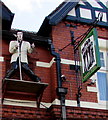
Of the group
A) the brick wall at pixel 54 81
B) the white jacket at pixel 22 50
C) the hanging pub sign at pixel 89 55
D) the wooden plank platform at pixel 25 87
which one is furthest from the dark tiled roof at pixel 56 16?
the wooden plank platform at pixel 25 87

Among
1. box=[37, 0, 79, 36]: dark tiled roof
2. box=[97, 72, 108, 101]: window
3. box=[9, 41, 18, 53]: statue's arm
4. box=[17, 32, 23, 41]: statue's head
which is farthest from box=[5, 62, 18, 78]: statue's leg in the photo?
box=[97, 72, 108, 101]: window

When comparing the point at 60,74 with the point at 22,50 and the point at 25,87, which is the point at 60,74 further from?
the point at 22,50

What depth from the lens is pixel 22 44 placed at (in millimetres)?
10906

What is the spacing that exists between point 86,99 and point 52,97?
1.06 metres

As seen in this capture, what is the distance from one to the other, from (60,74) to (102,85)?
5.21 ft

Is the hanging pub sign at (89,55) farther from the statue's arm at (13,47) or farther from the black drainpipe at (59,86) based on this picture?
the statue's arm at (13,47)

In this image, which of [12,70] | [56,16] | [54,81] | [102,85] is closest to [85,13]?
[56,16]

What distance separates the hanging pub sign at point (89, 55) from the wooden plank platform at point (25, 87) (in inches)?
49.6

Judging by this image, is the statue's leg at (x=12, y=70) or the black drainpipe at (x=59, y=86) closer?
the black drainpipe at (x=59, y=86)

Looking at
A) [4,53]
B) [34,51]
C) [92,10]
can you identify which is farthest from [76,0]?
[4,53]

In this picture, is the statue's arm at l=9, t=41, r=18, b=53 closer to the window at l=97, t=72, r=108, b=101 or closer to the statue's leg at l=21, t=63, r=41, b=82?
the statue's leg at l=21, t=63, r=41, b=82

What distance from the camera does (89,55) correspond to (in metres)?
10.2

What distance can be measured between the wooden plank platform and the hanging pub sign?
126 centimetres

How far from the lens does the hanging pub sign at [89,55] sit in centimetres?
963
